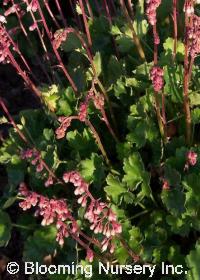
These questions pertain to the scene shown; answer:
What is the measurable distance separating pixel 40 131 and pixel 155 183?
0.72 m

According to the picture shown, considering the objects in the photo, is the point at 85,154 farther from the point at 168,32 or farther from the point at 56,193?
the point at 168,32

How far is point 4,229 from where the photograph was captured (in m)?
2.48

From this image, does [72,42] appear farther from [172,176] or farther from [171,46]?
[172,176]

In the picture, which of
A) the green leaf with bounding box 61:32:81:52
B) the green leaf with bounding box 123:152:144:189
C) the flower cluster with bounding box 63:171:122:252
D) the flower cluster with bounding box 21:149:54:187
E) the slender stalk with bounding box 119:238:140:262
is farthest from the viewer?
the green leaf with bounding box 61:32:81:52

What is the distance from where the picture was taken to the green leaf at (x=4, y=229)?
243cm

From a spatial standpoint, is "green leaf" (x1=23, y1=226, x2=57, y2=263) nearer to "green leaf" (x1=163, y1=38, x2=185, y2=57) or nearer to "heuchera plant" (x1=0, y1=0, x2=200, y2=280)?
"heuchera plant" (x1=0, y1=0, x2=200, y2=280)

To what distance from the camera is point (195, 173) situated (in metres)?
2.25

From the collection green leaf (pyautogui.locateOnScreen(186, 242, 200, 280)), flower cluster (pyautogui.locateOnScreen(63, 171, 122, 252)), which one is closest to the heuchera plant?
Answer: green leaf (pyautogui.locateOnScreen(186, 242, 200, 280))

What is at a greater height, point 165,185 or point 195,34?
point 195,34

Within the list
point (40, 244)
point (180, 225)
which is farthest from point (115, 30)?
point (40, 244)

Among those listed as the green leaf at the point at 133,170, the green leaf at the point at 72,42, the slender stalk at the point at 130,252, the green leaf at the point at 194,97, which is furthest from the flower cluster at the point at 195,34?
the green leaf at the point at 72,42

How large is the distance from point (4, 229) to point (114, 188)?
597 mm

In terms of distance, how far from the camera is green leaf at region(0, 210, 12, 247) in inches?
95.6

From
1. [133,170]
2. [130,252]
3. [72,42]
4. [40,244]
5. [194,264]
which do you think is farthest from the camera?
[72,42]
